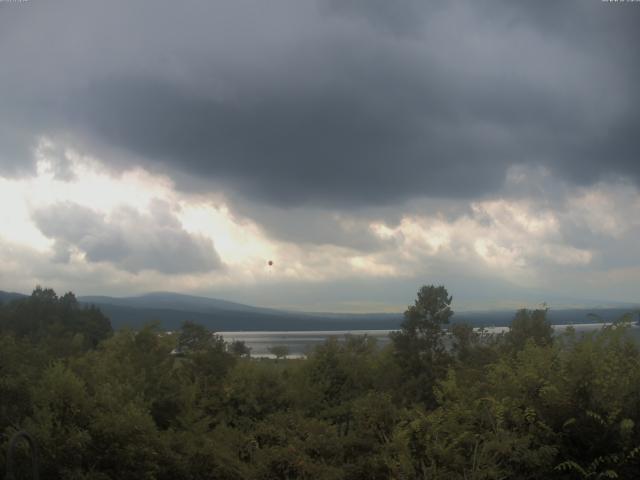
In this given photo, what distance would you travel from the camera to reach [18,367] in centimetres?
1251

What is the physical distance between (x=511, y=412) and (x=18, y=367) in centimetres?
928

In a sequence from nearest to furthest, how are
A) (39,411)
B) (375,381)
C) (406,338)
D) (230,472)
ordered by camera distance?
(39,411)
(230,472)
(375,381)
(406,338)


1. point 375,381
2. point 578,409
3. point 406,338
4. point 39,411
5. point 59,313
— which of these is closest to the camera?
point 578,409

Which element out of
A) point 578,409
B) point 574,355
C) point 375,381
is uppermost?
point 574,355

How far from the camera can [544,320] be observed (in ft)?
105

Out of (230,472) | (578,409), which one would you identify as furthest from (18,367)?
(578,409)

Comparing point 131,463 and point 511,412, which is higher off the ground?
point 511,412

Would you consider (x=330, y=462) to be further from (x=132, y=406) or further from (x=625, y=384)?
(x=625, y=384)

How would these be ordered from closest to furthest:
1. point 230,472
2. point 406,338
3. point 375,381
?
point 230,472, point 375,381, point 406,338

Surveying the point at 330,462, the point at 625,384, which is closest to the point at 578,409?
the point at 625,384

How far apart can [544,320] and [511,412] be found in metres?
24.3

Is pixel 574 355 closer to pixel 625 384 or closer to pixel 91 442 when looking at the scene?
pixel 625 384

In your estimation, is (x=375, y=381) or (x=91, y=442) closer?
(x=91, y=442)

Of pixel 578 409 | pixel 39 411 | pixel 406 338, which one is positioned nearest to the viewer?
pixel 578 409
